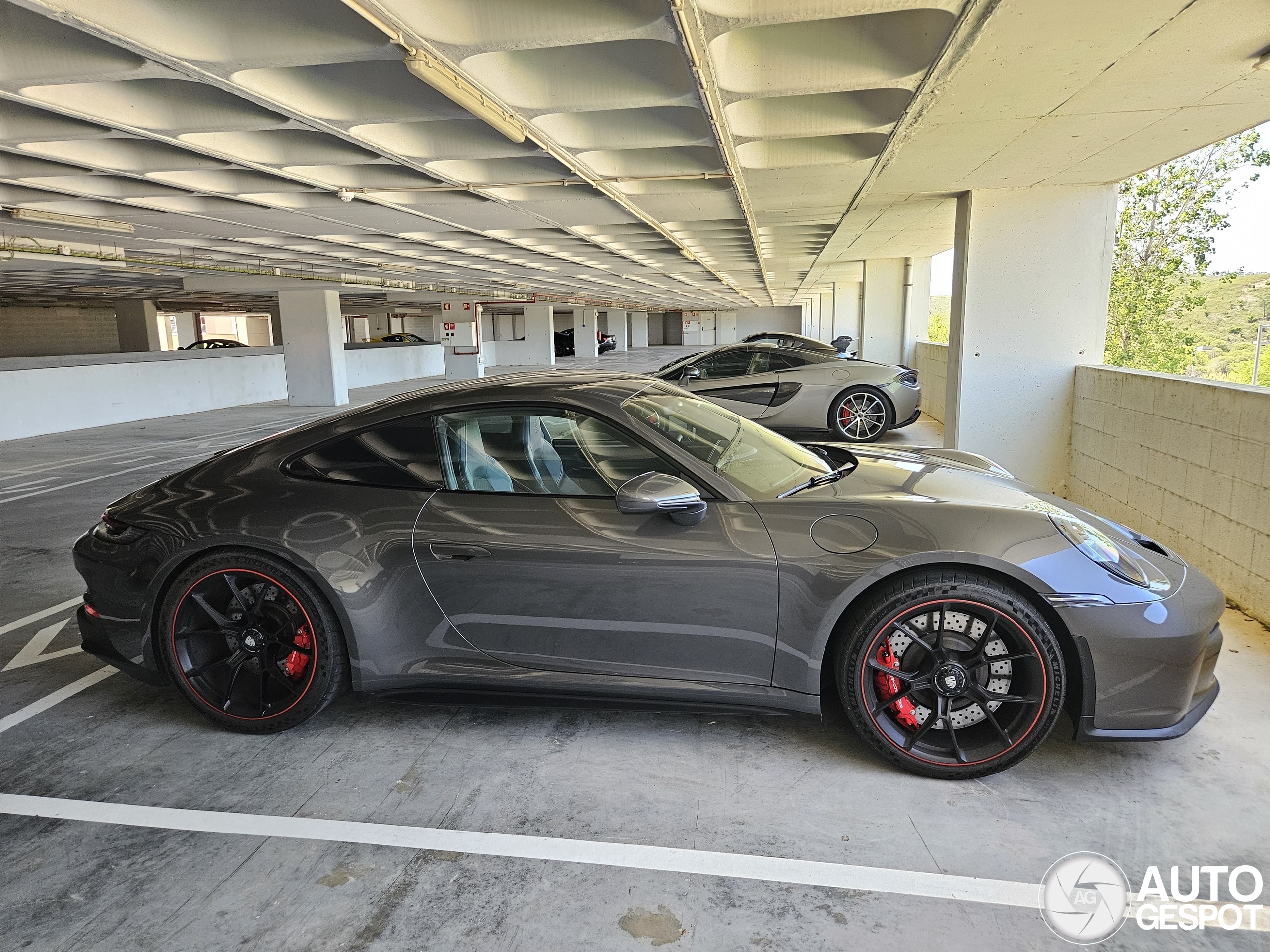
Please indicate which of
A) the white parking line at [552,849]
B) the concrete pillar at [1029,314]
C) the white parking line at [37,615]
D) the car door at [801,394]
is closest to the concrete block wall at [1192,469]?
the concrete pillar at [1029,314]

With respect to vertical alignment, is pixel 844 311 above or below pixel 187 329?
above

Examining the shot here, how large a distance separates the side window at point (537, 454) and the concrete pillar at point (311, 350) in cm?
1686

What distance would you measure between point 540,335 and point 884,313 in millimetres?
19513

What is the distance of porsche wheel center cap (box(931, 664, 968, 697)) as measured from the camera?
2.56 meters

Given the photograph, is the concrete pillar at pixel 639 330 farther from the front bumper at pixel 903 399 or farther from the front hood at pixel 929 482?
the front hood at pixel 929 482

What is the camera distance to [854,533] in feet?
8.68

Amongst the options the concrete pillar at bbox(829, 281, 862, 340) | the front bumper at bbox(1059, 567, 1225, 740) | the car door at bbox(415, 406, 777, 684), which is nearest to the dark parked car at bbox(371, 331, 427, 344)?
the concrete pillar at bbox(829, 281, 862, 340)

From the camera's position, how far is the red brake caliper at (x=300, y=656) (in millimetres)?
2979

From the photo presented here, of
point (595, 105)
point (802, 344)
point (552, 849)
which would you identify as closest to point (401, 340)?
point (802, 344)

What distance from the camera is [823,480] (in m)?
3.06

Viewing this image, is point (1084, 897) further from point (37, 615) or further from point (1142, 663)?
point (37, 615)

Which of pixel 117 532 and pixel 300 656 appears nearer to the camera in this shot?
pixel 300 656

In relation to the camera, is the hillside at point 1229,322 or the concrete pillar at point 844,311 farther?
the concrete pillar at point 844,311

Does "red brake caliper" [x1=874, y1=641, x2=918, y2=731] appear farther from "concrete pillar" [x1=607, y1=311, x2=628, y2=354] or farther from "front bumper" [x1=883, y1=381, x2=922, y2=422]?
→ "concrete pillar" [x1=607, y1=311, x2=628, y2=354]
